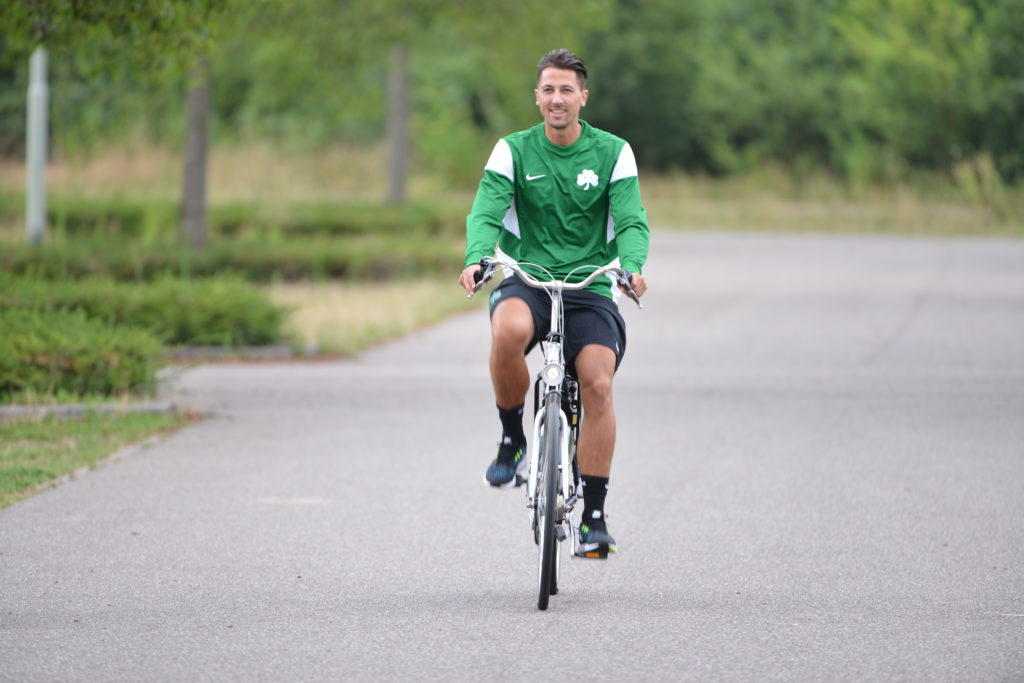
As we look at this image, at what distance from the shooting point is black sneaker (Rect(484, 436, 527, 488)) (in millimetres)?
6281

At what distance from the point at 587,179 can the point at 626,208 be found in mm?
181

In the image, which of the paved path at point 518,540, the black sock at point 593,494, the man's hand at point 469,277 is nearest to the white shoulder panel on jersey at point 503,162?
the man's hand at point 469,277

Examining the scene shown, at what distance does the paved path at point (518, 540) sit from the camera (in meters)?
5.30

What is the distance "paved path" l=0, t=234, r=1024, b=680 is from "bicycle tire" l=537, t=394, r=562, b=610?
13 centimetres

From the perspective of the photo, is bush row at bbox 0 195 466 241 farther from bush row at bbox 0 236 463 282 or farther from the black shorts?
the black shorts

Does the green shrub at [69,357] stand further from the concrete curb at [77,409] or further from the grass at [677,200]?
Answer: the grass at [677,200]

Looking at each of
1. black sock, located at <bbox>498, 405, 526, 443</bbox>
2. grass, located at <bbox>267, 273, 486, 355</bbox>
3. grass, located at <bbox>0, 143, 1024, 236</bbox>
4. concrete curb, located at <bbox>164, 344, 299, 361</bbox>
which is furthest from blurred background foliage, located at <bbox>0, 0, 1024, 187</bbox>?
black sock, located at <bbox>498, 405, 526, 443</bbox>

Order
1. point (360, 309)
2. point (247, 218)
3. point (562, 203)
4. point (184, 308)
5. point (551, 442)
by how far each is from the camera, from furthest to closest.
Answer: point (247, 218), point (360, 309), point (184, 308), point (562, 203), point (551, 442)

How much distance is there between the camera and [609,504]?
816 centimetres

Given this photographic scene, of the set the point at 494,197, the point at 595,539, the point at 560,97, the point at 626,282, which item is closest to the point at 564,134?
the point at 560,97

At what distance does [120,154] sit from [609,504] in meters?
31.2

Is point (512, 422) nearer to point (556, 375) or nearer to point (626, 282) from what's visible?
point (556, 375)

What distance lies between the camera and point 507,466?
6.30 metres

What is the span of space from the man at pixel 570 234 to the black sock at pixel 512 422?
112mm
